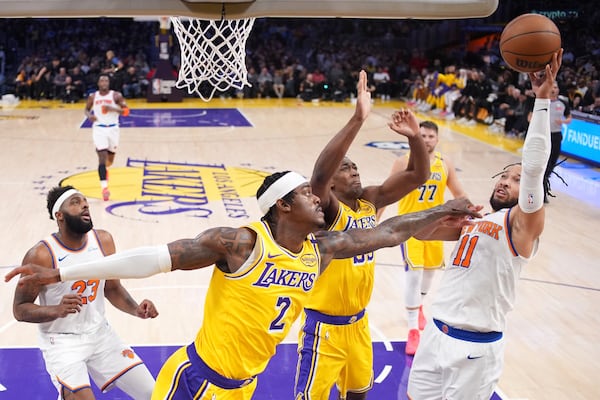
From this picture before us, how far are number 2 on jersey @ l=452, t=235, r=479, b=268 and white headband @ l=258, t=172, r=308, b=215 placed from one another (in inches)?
43.3

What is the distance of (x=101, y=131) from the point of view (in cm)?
1087

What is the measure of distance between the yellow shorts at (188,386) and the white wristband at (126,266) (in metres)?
0.55

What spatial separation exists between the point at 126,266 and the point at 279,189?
2.64 ft

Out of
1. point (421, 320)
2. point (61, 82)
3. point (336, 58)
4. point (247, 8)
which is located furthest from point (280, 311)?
point (336, 58)

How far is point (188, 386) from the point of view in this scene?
3574 mm

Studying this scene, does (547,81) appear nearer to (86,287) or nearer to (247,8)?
(247,8)

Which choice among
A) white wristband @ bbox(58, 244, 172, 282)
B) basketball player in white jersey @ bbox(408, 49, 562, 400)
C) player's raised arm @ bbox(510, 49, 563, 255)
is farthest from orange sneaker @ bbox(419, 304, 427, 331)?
white wristband @ bbox(58, 244, 172, 282)

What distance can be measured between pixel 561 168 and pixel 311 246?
11.5 metres

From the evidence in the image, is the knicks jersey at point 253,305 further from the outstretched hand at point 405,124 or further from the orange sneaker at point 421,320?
the orange sneaker at point 421,320

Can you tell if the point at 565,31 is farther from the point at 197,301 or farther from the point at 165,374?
the point at 165,374

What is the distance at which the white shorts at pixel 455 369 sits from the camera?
13.3ft

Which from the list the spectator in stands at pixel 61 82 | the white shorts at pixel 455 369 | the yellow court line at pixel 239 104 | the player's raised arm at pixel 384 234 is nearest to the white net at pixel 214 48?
the player's raised arm at pixel 384 234

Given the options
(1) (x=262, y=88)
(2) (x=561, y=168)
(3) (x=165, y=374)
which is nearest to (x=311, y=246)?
(3) (x=165, y=374)

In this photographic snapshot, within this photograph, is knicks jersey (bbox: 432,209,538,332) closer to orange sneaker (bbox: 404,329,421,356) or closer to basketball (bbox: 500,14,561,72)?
basketball (bbox: 500,14,561,72)
